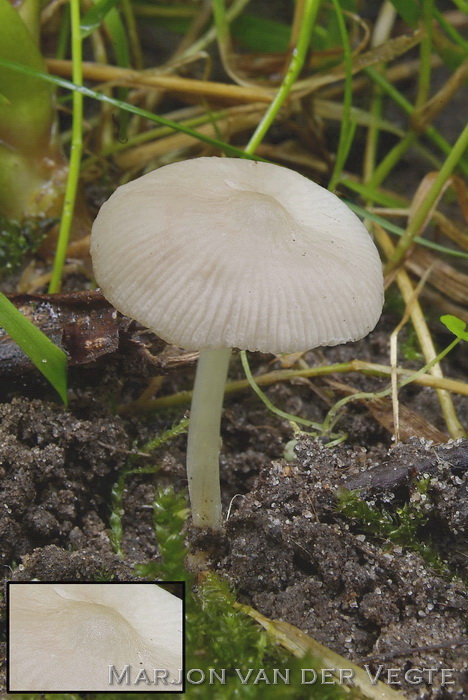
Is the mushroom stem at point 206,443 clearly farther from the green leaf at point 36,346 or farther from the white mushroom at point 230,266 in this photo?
the green leaf at point 36,346

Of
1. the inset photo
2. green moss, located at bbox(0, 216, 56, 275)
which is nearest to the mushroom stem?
the inset photo

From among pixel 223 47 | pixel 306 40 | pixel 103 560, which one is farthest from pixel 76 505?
pixel 223 47

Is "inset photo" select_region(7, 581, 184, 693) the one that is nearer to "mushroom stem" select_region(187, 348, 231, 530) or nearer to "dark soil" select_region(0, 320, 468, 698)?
"dark soil" select_region(0, 320, 468, 698)

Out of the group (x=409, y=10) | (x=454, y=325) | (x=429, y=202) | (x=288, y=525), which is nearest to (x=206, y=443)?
(x=288, y=525)

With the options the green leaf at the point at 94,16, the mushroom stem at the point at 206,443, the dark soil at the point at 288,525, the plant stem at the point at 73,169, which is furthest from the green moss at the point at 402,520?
the green leaf at the point at 94,16

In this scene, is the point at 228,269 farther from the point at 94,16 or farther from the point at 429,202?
the point at 94,16
